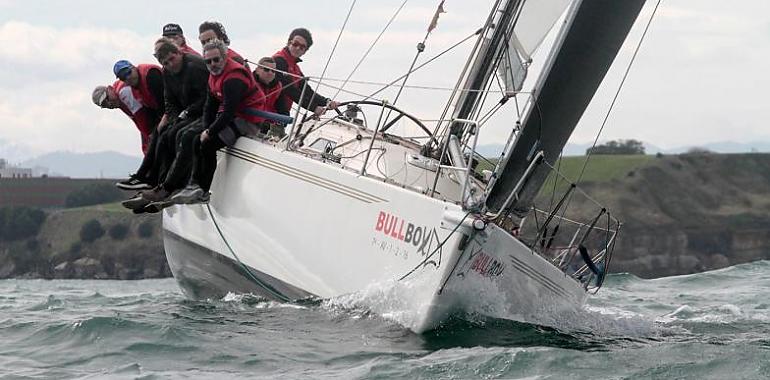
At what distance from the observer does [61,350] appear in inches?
339

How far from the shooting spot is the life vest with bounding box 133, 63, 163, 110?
Result: 11.7m

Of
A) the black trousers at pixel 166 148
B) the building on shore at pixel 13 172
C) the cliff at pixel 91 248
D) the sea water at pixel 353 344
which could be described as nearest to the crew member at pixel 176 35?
the black trousers at pixel 166 148

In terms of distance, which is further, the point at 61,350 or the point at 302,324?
the point at 302,324

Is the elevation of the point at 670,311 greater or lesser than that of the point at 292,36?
lesser

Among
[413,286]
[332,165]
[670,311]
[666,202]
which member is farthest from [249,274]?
[666,202]

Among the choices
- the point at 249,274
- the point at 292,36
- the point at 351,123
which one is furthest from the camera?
the point at 292,36

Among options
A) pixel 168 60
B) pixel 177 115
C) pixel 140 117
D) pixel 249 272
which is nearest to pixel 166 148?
pixel 177 115

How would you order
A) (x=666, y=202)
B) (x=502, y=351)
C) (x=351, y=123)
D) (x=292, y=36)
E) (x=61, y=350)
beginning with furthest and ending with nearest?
(x=666, y=202)
(x=292, y=36)
(x=351, y=123)
(x=61, y=350)
(x=502, y=351)

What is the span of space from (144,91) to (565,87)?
4.56 metres

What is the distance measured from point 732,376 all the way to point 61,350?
178 inches

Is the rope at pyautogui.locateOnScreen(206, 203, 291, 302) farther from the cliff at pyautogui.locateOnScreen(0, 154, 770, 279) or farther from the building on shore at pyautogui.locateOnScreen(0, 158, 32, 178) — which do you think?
the building on shore at pyautogui.locateOnScreen(0, 158, 32, 178)

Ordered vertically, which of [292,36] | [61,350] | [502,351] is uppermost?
[292,36]

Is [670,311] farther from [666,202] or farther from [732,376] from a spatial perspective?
[666,202]

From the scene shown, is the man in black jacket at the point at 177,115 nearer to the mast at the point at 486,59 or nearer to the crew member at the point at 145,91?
the crew member at the point at 145,91
